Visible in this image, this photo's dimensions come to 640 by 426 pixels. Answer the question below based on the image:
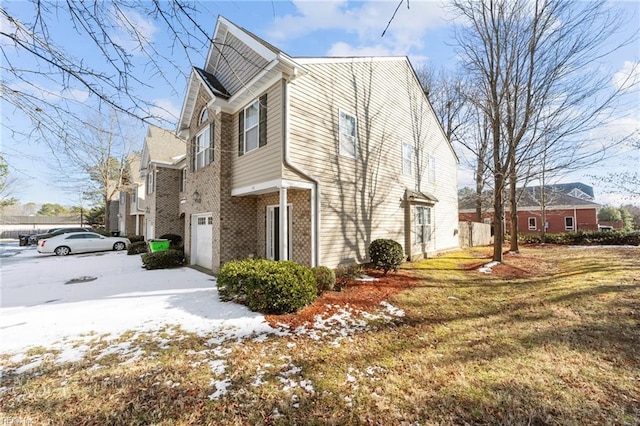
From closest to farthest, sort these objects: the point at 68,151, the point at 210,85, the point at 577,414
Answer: the point at 577,414 < the point at 68,151 < the point at 210,85

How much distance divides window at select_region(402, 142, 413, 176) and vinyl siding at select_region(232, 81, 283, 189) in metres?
7.14

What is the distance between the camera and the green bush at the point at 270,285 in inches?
223

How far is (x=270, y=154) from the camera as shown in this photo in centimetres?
783

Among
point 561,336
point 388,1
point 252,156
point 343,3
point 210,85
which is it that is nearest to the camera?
point 388,1

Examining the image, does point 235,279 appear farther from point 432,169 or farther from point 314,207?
point 432,169

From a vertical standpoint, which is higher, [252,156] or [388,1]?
[388,1]

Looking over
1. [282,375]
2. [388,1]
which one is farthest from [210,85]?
[282,375]

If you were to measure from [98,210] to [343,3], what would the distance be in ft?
148

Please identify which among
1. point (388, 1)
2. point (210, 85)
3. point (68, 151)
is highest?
point (210, 85)

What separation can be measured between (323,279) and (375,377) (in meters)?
3.74

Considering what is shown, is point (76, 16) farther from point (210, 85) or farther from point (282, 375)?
point (210, 85)

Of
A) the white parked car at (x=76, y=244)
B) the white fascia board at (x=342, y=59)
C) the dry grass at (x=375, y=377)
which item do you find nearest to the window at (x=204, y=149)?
the white fascia board at (x=342, y=59)

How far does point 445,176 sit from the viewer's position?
54.2ft

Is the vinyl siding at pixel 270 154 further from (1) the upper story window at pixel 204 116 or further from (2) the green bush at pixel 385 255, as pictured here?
(2) the green bush at pixel 385 255
